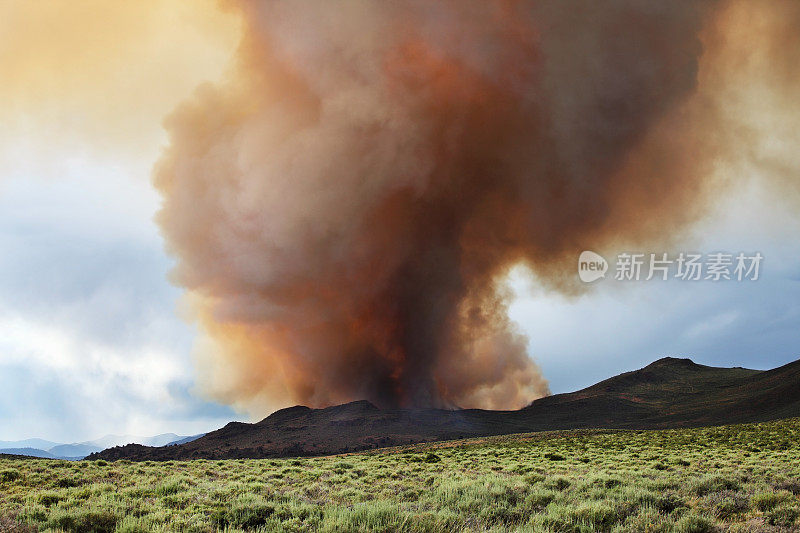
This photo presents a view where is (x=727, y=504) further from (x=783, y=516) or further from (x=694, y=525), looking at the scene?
(x=694, y=525)

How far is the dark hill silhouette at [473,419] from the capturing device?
62281mm

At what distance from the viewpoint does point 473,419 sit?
82.1 meters

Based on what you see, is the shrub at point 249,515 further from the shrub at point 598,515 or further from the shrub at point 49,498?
the shrub at point 49,498

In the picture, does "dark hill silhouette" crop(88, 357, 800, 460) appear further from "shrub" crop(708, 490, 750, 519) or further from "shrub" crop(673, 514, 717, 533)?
"shrub" crop(673, 514, 717, 533)

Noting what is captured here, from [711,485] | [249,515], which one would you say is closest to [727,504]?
[711,485]

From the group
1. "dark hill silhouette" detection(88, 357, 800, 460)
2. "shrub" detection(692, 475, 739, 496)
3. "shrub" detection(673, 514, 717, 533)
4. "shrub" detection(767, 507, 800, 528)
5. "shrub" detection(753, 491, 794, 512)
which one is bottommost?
"dark hill silhouette" detection(88, 357, 800, 460)

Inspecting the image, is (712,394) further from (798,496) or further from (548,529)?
(548,529)

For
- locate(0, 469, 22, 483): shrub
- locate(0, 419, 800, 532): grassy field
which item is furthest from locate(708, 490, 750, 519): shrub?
locate(0, 469, 22, 483): shrub

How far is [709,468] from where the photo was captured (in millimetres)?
18516

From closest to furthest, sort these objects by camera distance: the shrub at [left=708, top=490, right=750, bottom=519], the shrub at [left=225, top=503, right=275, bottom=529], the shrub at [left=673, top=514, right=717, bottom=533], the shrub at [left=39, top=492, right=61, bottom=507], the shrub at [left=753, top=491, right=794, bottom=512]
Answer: the shrub at [left=673, top=514, right=717, bottom=533] < the shrub at [left=225, top=503, right=275, bottom=529] < the shrub at [left=708, top=490, right=750, bottom=519] < the shrub at [left=753, top=491, right=794, bottom=512] < the shrub at [left=39, top=492, right=61, bottom=507]

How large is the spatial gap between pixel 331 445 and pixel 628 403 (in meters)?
68.0

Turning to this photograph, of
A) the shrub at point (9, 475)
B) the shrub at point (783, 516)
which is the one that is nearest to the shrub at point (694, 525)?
the shrub at point (783, 516)

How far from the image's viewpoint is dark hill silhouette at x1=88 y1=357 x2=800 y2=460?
A: 62281 millimetres

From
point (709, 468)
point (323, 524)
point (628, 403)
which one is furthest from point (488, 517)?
point (628, 403)
